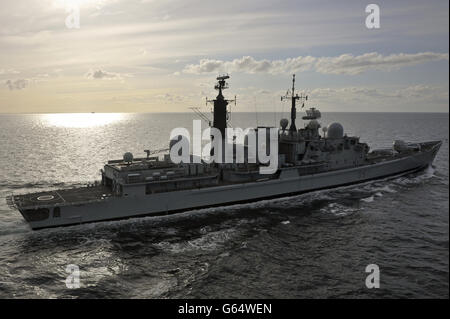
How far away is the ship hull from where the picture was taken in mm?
22688

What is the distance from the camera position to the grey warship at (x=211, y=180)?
75.2 ft

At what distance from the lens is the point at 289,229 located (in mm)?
23781

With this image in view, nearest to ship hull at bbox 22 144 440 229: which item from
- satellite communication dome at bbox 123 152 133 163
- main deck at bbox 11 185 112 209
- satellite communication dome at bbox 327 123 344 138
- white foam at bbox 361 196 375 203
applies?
main deck at bbox 11 185 112 209

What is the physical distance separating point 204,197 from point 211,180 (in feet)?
5.83

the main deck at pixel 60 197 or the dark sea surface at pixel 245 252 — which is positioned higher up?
the main deck at pixel 60 197

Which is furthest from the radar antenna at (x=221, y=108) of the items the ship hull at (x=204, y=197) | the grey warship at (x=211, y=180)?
the ship hull at (x=204, y=197)

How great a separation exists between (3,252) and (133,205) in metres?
8.28

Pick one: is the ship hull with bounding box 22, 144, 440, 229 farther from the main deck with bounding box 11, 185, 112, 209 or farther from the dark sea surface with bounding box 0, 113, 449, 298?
the main deck with bounding box 11, 185, 112, 209

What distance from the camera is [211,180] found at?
90.3ft

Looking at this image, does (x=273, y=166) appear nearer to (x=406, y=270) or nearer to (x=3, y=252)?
(x=406, y=270)

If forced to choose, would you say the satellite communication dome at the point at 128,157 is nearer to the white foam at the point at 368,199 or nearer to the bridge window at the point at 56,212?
the bridge window at the point at 56,212

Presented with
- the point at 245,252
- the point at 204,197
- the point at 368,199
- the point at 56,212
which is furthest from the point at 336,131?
the point at 56,212

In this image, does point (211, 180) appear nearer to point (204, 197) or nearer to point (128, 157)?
point (204, 197)
